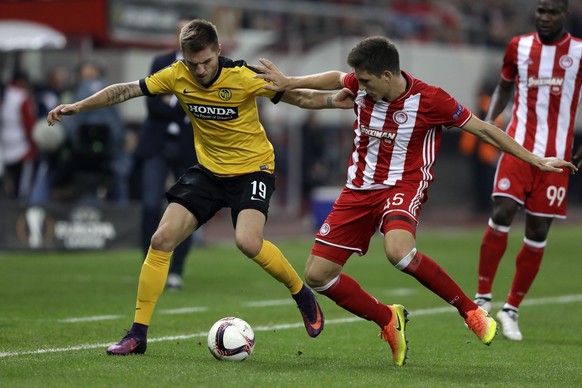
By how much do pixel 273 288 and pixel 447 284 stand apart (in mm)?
4922

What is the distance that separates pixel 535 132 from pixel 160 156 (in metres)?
4.04

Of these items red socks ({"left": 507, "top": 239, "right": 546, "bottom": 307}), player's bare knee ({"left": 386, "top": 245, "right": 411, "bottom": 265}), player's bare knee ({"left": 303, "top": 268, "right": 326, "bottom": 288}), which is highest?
player's bare knee ({"left": 386, "top": 245, "right": 411, "bottom": 265})

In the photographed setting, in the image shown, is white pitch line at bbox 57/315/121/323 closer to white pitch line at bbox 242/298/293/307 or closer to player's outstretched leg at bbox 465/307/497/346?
white pitch line at bbox 242/298/293/307

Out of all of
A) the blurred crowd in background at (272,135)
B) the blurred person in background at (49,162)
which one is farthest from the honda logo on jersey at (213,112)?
the blurred person in background at (49,162)

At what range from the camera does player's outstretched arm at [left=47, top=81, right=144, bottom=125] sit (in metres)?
7.36

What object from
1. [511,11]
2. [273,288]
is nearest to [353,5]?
[511,11]

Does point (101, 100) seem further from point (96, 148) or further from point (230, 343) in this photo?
point (96, 148)

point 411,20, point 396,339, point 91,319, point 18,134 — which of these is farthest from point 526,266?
point 411,20

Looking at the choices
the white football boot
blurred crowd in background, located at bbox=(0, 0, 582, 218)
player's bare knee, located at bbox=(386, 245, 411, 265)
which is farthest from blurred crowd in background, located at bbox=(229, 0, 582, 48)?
player's bare knee, located at bbox=(386, 245, 411, 265)

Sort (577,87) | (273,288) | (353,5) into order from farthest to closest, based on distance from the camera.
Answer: (353,5) < (273,288) < (577,87)

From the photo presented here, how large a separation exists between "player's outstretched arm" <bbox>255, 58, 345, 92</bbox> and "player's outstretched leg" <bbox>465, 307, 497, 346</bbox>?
65.7 inches

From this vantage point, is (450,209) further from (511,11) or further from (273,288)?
(273,288)

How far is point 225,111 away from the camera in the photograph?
25.0 ft

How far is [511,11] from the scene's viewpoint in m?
27.7
